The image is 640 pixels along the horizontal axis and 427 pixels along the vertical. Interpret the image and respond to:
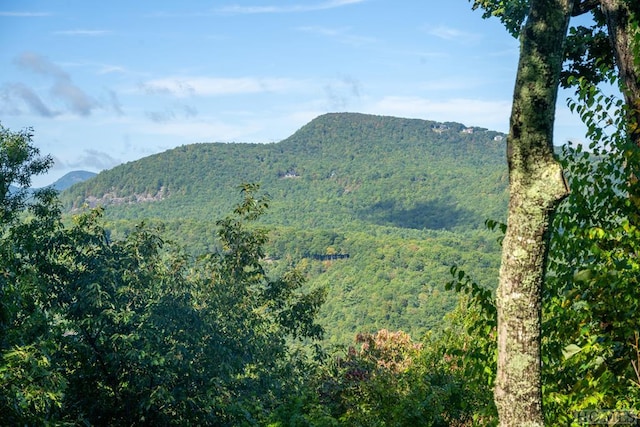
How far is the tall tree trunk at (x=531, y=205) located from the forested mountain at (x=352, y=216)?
54.5m

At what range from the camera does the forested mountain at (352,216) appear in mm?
74000

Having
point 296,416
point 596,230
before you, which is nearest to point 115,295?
point 296,416

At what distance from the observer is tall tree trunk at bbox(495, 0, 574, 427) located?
2.77m

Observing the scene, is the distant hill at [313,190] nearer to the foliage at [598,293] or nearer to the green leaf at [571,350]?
the foliage at [598,293]

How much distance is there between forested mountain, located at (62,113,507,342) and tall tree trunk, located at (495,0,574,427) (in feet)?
179

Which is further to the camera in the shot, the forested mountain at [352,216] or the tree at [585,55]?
the forested mountain at [352,216]

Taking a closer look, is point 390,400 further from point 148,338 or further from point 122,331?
point 122,331

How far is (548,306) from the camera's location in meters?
3.85

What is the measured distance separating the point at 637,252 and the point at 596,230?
0.25 metres

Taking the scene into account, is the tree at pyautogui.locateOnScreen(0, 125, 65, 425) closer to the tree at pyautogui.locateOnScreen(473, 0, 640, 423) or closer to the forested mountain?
the tree at pyautogui.locateOnScreen(473, 0, 640, 423)

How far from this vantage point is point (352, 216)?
160875mm

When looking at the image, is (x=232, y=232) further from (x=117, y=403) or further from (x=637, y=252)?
(x=637, y=252)

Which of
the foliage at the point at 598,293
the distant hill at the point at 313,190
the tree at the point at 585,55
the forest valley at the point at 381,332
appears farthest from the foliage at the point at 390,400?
the distant hill at the point at 313,190

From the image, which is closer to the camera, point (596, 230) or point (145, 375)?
point (596, 230)
